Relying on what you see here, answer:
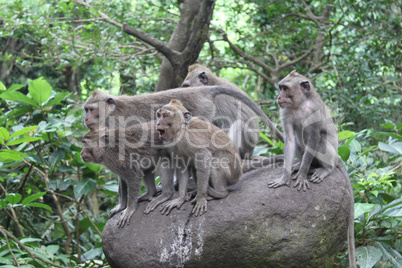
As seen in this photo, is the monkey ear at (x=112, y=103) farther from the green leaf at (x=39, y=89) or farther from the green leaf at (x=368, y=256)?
the green leaf at (x=368, y=256)

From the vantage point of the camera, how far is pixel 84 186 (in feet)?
21.2

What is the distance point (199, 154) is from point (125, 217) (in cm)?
116

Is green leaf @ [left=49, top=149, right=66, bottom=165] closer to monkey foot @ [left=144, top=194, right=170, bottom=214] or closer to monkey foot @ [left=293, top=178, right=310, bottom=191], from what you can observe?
monkey foot @ [left=144, top=194, right=170, bottom=214]

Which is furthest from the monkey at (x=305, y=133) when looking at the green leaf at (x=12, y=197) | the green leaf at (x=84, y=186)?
the green leaf at (x=12, y=197)

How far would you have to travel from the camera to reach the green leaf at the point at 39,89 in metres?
6.51

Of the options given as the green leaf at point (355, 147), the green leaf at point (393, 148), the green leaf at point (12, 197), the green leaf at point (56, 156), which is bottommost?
the green leaf at point (12, 197)

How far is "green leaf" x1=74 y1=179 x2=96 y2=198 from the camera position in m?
6.38

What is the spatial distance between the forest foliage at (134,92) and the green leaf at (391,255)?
0.01 metres

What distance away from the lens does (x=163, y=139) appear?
4.84 m

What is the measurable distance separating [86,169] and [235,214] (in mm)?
3178

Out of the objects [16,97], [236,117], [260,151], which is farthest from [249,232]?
[16,97]

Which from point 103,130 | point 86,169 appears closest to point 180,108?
point 103,130

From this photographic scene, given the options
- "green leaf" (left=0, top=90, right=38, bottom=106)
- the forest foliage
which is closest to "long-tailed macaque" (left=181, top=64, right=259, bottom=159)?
the forest foliage

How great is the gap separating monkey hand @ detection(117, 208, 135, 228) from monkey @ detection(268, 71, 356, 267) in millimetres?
1659
